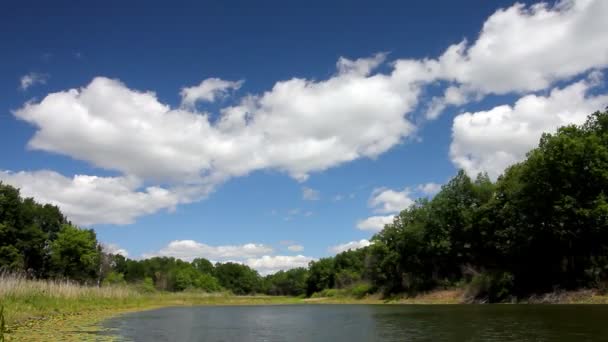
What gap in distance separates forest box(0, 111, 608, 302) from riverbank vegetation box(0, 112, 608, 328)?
0.46ft

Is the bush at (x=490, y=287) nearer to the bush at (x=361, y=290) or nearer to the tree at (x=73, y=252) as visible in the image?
the bush at (x=361, y=290)

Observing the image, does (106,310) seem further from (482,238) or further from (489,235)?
(482,238)

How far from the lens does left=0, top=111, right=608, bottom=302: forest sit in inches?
1877

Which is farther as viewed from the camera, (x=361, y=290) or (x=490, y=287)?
(x=361, y=290)

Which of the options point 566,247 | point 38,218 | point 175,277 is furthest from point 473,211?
point 175,277

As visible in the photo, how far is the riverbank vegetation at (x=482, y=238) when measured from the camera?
1870 inches

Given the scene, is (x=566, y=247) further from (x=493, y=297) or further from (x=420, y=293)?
(x=420, y=293)

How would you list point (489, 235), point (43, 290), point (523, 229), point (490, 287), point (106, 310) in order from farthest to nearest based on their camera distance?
point (489, 235) → point (490, 287) → point (523, 229) → point (106, 310) → point (43, 290)

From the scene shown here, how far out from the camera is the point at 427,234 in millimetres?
82125

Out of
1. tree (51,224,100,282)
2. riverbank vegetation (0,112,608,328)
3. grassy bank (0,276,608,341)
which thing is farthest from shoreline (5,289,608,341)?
tree (51,224,100,282)

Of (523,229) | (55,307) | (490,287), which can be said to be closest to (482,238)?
(490,287)

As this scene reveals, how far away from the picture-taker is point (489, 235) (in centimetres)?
6912

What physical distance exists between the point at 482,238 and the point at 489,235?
4.01 meters

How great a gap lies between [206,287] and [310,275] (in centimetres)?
4309
